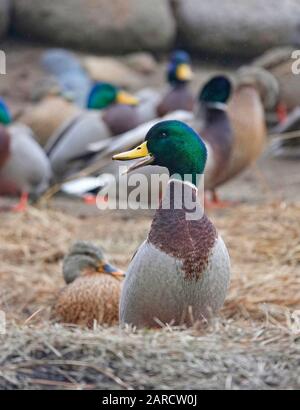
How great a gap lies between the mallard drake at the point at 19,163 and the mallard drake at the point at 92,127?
0.67 meters

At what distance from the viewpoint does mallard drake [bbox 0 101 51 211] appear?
24.5 ft

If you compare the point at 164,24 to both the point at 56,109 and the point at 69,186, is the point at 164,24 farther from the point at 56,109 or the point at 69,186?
the point at 69,186

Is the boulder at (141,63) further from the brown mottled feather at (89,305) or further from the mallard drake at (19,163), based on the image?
the brown mottled feather at (89,305)

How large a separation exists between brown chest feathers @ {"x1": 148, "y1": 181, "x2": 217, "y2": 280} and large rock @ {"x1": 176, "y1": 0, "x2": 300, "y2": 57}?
8.62 meters

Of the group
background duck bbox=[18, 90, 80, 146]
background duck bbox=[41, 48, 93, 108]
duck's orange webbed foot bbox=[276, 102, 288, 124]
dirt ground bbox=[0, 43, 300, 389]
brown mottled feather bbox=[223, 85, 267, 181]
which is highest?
background duck bbox=[41, 48, 93, 108]

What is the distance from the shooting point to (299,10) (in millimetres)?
11938

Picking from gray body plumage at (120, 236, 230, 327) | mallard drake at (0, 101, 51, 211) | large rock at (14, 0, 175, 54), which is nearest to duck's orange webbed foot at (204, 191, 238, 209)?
mallard drake at (0, 101, 51, 211)

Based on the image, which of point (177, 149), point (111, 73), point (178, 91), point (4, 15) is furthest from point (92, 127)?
point (177, 149)

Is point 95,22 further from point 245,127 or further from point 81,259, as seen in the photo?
point 81,259

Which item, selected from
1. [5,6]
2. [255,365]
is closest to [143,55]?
[5,6]

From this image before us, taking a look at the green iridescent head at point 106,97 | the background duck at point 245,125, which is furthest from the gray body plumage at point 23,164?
the green iridescent head at point 106,97

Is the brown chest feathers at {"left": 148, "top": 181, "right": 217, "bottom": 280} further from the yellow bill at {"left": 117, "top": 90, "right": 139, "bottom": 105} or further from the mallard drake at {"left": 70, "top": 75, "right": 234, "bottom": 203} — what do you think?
the yellow bill at {"left": 117, "top": 90, "right": 139, "bottom": 105}

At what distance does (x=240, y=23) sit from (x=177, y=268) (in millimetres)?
8749

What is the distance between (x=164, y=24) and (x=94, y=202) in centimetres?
468
